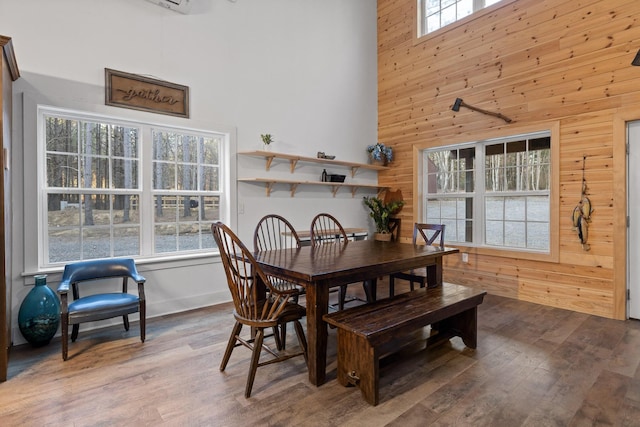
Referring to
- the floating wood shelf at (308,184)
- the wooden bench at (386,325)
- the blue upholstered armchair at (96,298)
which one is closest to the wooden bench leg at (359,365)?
the wooden bench at (386,325)

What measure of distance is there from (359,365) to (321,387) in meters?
0.33

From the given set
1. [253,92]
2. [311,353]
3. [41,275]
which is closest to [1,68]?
[41,275]

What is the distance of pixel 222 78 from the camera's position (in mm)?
3928

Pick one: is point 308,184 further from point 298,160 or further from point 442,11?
point 442,11

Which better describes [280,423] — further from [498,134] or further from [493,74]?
[493,74]

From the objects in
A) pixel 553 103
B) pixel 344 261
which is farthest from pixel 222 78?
pixel 553 103

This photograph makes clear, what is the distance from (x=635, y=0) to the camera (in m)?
3.24

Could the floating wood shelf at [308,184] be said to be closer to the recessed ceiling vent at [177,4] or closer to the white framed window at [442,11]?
the recessed ceiling vent at [177,4]

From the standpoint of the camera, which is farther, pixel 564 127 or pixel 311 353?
pixel 564 127

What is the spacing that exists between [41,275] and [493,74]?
5353 mm

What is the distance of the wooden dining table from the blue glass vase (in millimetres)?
1719

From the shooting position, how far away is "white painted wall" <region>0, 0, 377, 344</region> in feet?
9.29

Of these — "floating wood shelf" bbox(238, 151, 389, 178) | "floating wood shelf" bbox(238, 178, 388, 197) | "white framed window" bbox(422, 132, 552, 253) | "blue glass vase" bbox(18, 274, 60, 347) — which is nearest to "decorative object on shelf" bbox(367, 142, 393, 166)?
"floating wood shelf" bbox(238, 151, 389, 178)

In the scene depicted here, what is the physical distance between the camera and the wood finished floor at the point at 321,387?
179cm
